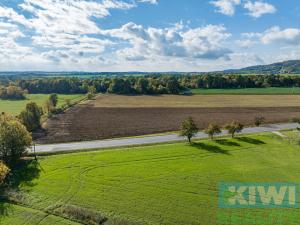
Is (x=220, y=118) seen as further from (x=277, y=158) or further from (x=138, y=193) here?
(x=138, y=193)

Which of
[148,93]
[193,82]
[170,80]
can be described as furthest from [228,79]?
[148,93]

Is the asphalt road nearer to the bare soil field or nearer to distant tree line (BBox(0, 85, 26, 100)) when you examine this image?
the bare soil field

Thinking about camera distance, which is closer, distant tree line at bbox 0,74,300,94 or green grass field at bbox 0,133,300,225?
green grass field at bbox 0,133,300,225

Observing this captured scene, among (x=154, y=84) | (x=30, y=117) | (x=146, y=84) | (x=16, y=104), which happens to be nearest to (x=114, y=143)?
(x=30, y=117)

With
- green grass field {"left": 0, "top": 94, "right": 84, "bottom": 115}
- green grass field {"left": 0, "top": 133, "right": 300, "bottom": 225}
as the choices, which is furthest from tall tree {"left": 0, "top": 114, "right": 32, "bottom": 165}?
green grass field {"left": 0, "top": 94, "right": 84, "bottom": 115}

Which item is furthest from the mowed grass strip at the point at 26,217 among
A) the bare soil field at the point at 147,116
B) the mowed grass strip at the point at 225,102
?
the mowed grass strip at the point at 225,102

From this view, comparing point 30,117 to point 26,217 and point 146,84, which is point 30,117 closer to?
point 26,217
